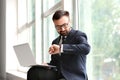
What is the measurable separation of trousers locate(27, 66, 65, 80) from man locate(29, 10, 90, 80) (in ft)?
0.17

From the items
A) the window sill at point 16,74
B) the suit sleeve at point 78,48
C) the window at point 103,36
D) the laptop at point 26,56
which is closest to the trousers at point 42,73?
the laptop at point 26,56

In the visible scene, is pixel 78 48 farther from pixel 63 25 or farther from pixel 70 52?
pixel 63 25

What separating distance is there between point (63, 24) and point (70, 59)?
257 millimetres

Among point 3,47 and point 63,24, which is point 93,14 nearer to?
point 63,24

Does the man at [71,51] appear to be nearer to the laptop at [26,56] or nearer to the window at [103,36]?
the laptop at [26,56]

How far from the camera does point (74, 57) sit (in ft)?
6.24

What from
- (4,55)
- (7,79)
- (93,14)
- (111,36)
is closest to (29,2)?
(4,55)

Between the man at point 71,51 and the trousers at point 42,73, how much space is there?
8cm

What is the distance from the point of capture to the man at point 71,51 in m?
1.79

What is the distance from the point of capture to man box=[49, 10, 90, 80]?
1.79 meters

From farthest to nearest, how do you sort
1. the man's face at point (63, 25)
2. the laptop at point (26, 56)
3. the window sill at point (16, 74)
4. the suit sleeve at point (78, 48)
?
1. the window sill at point (16, 74)
2. the laptop at point (26, 56)
3. the man's face at point (63, 25)
4. the suit sleeve at point (78, 48)

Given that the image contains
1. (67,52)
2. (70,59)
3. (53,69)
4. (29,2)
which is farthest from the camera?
(29,2)

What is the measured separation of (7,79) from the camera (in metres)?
5.00

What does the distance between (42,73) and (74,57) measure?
0.99ft
